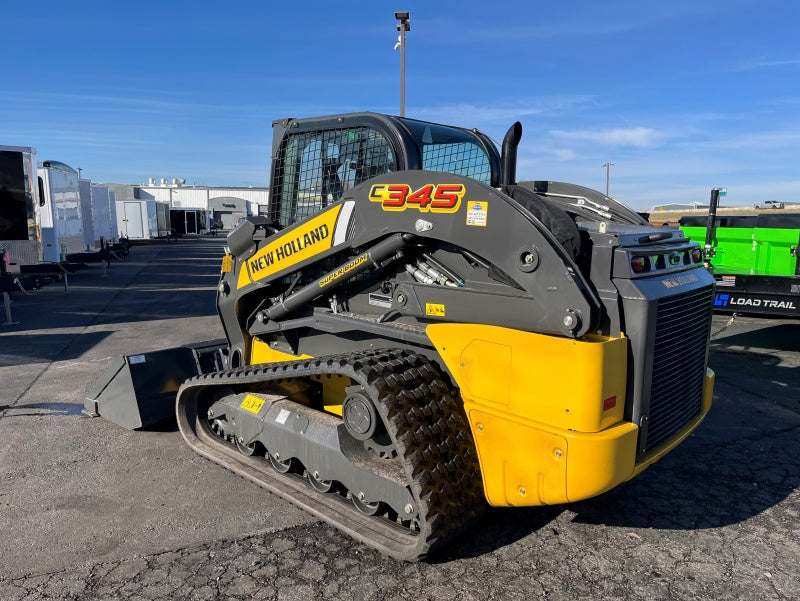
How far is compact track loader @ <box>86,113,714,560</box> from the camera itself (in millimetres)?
2934

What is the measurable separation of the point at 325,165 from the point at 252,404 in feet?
5.96

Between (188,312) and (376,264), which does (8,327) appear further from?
(376,264)

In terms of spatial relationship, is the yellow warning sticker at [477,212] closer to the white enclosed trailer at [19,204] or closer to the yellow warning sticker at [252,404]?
the yellow warning sticker at [252,404]

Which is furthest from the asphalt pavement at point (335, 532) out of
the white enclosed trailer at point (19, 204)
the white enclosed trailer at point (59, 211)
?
the white enclosed trailer at point (59, 211)

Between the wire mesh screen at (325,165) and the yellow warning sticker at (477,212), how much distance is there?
0.97 m

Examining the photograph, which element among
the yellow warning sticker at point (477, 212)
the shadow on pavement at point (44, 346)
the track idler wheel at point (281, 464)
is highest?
the yellow warning sticker at point (477, 212)

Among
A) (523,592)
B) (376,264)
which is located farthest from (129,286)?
(523,592)

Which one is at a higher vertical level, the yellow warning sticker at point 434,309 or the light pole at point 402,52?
the light pole at point 402,52

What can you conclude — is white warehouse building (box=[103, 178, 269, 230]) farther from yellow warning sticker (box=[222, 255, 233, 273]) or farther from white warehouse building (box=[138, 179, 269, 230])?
yellow warning sticker (box=[222, 255, 233, 273])

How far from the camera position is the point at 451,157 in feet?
14.9

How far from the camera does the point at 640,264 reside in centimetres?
309

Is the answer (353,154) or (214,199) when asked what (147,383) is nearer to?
(353,154)

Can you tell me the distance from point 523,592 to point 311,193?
3.00 metres

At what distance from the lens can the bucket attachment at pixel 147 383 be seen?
5312 mm
